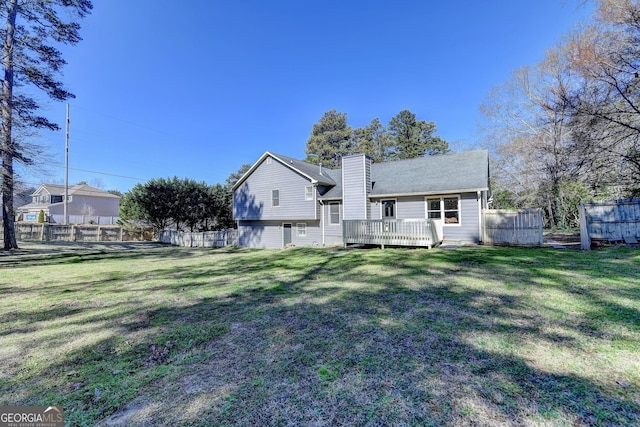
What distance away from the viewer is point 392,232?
41.2ft

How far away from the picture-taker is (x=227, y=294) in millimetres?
5586

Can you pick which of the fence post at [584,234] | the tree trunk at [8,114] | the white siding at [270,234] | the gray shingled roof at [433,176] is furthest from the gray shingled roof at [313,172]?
the tree trunk at [8,114]

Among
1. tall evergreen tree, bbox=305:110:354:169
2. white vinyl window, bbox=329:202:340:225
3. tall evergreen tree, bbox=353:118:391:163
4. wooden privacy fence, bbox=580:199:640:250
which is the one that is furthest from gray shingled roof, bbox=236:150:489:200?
tall evergreen tree, bbox=305:110:354:169

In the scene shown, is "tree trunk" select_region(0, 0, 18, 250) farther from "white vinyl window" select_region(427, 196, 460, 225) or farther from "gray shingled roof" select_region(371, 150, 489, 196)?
"white vinyl window" select_region(427, 196, 460, 225)

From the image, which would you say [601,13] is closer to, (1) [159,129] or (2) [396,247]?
(2) [396,247]

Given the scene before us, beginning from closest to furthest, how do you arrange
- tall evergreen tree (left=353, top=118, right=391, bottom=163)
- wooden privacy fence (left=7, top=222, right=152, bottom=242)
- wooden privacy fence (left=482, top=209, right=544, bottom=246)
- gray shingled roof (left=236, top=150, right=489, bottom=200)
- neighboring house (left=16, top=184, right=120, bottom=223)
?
wooden privacy fence (left=482, top=209, right=544, bottom=246), gray shingled roof (left=236, top=150, right=489, bottom=200), wooden privacy fence (left=7, top=222, right=152, bottom=242), neighboring house (left=16, top=184, right=120, bottom=223), tall evergreen tree (left=353, top=118, right=391, bottom=163)

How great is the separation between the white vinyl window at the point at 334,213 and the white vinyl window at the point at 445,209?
5.03 m

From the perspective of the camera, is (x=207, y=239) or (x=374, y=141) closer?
(x=207, y=239)

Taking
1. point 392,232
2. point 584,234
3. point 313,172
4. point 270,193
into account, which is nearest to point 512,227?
point 584,234

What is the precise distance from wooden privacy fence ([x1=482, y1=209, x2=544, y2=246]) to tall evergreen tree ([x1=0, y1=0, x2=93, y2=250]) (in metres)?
20.9

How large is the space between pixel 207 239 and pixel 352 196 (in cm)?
1270

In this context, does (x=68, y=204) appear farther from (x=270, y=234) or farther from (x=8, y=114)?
(x=270, y=234)

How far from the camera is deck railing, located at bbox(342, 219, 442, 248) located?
38.5ft

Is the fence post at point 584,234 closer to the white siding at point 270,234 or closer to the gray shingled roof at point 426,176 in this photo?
the gray shingled roof at point 426,176
